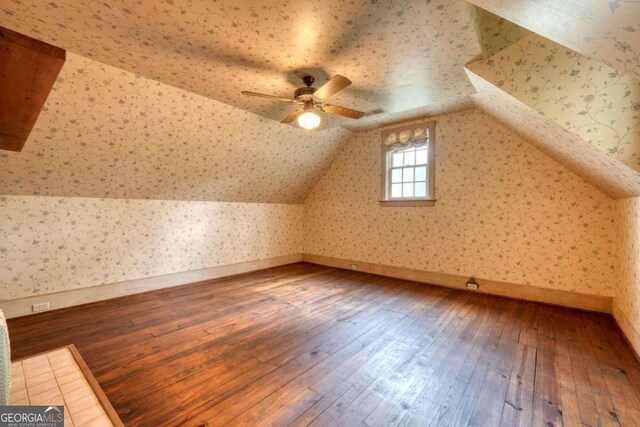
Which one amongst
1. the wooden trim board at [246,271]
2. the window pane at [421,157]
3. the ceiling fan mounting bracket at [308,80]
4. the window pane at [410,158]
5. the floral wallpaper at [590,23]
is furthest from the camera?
the window pane at [410,158]

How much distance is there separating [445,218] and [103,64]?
4677 millimetres

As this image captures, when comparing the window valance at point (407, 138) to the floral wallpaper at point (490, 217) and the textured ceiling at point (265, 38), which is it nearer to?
the floral wallpaper at point (490, 217)

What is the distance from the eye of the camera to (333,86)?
7.18 ft

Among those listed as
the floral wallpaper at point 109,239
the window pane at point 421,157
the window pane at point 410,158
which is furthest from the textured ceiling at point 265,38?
the floral wallpaper at point 109,239

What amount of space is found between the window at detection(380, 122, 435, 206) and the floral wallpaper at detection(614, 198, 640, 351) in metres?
2.11

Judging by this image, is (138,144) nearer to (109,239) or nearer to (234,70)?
(109,239)

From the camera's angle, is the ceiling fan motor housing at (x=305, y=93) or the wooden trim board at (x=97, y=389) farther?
the ceiling fan motor housing at (x=305, y=93)

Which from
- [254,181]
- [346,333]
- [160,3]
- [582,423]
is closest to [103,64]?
[160,3]

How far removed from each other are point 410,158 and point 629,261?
2.98 m

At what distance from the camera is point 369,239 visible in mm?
5168

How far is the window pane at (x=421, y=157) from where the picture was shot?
454 cm

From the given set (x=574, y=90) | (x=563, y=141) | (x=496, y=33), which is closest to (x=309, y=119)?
(x=496, y=33)

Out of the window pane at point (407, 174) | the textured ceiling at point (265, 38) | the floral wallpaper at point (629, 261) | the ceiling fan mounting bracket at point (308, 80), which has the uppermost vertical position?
the textured ceiling at point (265, 38)

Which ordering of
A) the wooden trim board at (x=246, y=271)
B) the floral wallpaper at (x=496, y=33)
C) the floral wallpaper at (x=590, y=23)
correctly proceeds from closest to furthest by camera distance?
the floral wallpaper at (x=590, y=23) < the floral wallpaper at (x=496, y=33) < the wooden trim board at (x=246, y=271)
